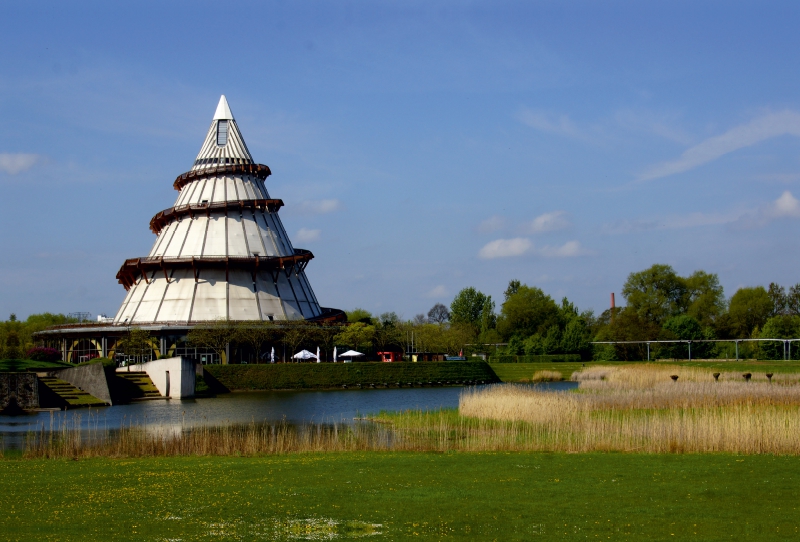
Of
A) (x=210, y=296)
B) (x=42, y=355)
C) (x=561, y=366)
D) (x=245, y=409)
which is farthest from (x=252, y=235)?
(x=245, y=409)

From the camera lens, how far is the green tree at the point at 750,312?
112 metres

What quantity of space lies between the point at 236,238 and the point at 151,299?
9605 millimetres

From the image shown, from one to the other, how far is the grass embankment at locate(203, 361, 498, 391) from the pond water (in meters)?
3.03

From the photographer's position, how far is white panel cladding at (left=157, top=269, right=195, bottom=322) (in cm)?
7875

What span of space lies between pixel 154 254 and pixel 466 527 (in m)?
76.3

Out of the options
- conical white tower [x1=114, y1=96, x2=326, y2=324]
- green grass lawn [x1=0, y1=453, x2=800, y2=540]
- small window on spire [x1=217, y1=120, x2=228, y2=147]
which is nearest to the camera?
green grass lawn [x1=0, y1=453, x2=800, y2=540]

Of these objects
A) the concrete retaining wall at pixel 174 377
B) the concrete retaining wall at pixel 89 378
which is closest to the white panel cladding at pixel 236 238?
the concrete retaining wall at pixel 174 377

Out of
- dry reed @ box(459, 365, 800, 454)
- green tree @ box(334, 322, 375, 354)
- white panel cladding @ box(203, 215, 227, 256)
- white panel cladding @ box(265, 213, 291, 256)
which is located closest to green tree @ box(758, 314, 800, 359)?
green tree @ box(334, 322, 375, 354)

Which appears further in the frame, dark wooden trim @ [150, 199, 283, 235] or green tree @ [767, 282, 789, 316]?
green tree @ [767, 282, 789, 316]

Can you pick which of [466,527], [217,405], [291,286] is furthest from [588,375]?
[466,527]

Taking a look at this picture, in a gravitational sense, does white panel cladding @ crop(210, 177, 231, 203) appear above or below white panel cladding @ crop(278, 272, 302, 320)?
above

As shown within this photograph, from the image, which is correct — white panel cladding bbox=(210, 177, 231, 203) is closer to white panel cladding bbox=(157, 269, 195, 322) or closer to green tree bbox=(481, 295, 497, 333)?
white panel cladding bbox=(157, 269, 195, 322)

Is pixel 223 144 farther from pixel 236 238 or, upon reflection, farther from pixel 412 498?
pixel 412 498

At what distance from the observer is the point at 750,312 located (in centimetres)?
11288
